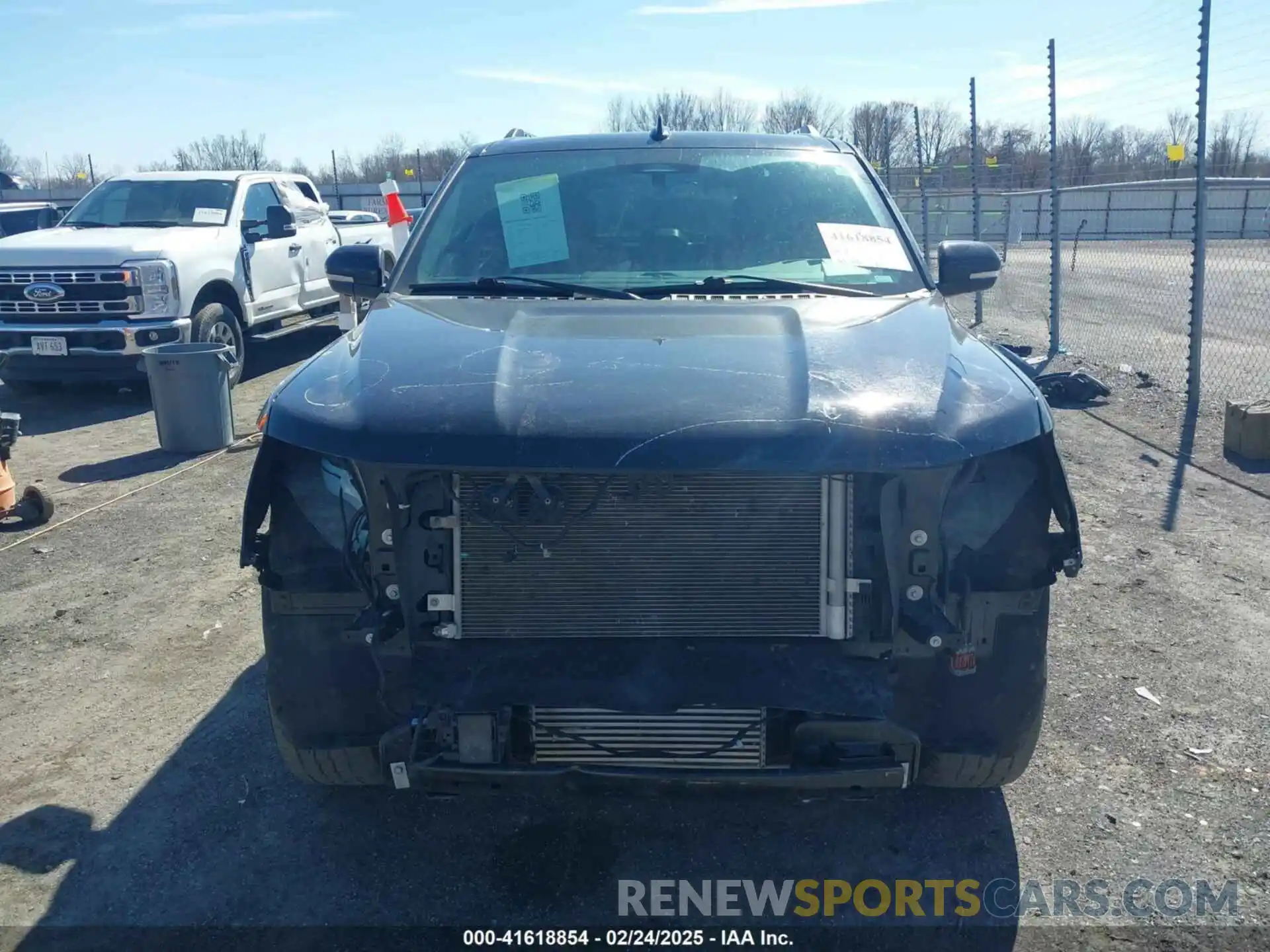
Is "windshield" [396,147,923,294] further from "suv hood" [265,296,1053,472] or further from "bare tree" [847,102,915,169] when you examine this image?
"bare tree" [847,102,915,169]

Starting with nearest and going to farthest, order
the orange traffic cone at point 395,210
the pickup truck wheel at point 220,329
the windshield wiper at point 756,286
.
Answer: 1. the windshield wiper at point 756,286
2. the orange traffic cone at point 395,210
3. the pickup truck wheel at point 220,329

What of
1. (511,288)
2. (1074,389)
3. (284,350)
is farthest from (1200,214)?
(284,350)

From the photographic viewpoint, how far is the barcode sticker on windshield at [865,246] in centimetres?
384

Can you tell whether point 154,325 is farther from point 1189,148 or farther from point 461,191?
point 1189,148

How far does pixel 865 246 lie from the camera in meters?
3.91

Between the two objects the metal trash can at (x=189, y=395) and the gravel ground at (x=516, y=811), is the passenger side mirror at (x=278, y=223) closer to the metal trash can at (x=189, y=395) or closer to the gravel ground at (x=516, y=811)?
the metal trash can at (x=189, y=395)

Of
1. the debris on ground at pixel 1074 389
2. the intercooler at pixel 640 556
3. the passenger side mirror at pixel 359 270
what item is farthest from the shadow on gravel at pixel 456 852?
the debris on ground at pixel 1074 389

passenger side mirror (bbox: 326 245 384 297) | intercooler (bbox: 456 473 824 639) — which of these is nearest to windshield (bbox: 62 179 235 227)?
passenger side mirror (bbox: 326 245 384 297)

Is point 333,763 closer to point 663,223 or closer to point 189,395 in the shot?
point 663,223

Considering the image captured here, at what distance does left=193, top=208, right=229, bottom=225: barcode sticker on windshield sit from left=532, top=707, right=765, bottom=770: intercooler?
9.10m

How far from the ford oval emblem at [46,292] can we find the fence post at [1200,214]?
911cm

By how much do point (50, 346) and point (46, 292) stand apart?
48 centimetres

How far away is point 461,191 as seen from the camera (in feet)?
14.1

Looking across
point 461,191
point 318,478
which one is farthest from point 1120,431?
point 318,478
